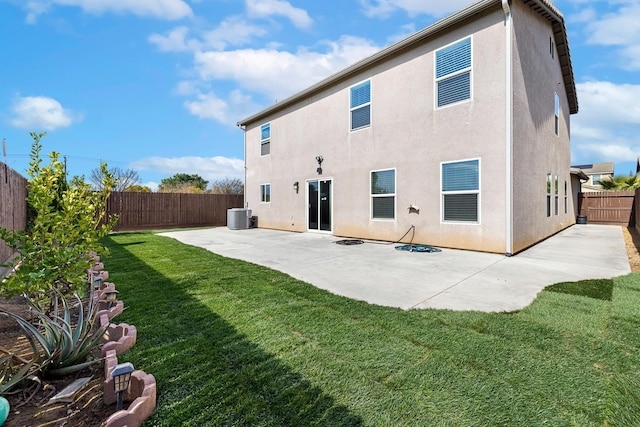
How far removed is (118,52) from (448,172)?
10.9 metres

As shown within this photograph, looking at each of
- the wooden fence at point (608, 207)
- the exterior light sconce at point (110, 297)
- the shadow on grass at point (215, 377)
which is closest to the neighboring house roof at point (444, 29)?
the wooden fence at point (608, 207)

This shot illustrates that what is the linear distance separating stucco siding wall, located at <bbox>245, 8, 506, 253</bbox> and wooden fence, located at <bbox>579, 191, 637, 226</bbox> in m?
12.7

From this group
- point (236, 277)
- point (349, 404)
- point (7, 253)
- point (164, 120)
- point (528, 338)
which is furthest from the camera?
point (164, 120)

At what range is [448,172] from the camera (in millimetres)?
7582

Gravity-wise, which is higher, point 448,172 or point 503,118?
point 503,118

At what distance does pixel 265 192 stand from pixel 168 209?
5.45 m

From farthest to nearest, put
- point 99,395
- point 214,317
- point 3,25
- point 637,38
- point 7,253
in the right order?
point 637,38, point 3,25, point 7,253, point 214,317, point 99,395

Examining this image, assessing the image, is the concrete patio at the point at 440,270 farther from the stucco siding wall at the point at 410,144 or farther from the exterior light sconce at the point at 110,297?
the exterior light sconce at the point at 110,297

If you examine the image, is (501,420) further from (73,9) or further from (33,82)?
(33,82)

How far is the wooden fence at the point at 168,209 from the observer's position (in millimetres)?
14102

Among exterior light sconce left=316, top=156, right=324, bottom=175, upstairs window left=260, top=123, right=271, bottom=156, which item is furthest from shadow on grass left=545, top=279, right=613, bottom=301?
upstairs window left=260, top=123, right=271, bottom=156

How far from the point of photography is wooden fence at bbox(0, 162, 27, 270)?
17.2 feet

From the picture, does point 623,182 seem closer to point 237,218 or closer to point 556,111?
point 556,111

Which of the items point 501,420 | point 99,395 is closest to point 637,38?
Result: point 501,420
